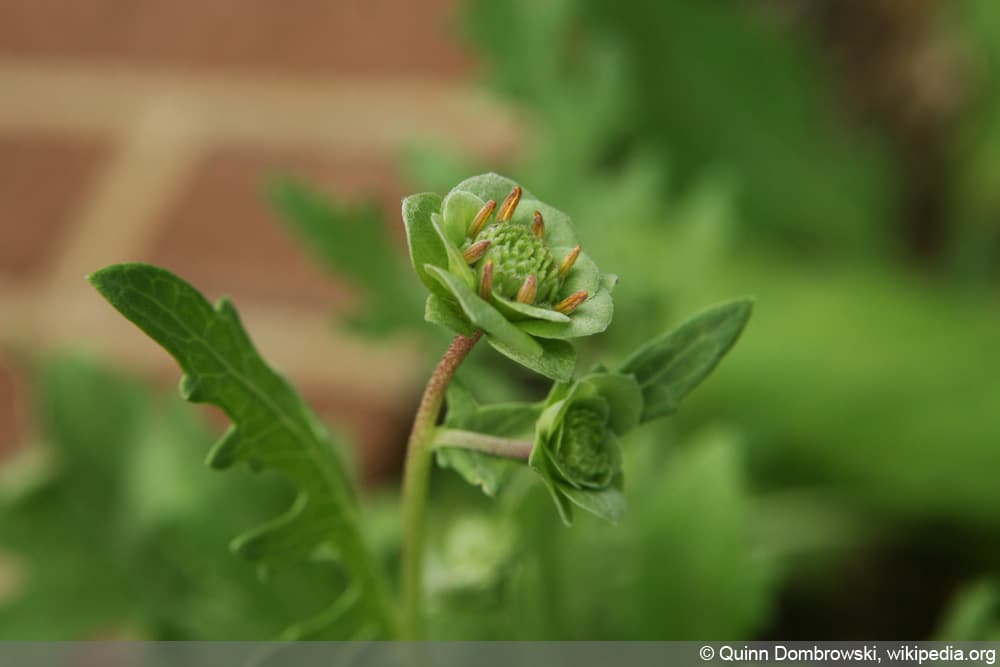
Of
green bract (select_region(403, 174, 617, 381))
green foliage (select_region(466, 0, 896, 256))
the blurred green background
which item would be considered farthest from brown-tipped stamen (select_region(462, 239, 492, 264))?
green foliage (select_region(466, 0, 896, 256))

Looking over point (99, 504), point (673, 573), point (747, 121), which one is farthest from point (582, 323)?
point (747, 121)

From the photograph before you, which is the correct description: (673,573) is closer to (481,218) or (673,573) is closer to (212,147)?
(481,218)

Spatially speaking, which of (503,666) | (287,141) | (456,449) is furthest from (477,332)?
(287,141)

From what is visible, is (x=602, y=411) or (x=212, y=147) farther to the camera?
(x=212, y=147)

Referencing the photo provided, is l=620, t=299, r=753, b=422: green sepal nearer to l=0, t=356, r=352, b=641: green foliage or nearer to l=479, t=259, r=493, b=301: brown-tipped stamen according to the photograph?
l=479, t=259, r=493, b=301: brown-tipped stamen

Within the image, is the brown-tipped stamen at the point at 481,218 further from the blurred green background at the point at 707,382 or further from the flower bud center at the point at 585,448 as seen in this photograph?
the blurred green background at the point at 707,382

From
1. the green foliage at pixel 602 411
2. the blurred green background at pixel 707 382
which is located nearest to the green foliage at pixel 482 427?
the green foliage at pixel 602 411
